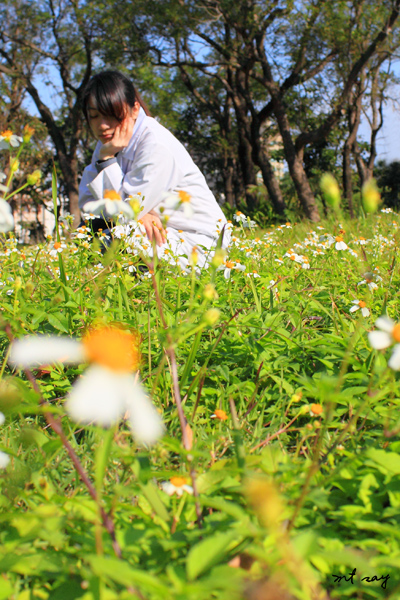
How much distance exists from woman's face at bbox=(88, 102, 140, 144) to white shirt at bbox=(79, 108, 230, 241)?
0.06 metres

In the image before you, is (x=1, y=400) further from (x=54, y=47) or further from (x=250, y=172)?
(x=54, y=47)

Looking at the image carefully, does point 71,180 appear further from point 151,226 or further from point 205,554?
point 205,554

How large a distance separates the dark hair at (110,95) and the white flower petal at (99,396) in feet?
8.27

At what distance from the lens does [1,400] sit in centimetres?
64

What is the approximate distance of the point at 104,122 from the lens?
2846 mm

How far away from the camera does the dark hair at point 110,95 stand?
271 centimetres

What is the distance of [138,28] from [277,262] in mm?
10625

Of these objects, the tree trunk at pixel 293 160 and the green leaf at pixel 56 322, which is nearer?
the green leaf at pixel 56 322

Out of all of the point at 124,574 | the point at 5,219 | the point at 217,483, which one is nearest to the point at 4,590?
the point at 124,574

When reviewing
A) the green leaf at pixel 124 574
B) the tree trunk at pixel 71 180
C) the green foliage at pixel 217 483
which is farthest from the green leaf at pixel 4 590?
the tree trunk at pixel 71 180

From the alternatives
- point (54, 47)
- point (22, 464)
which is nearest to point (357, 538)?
point (22, 464)

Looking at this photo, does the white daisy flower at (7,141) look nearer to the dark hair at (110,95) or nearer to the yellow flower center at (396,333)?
the yellow flower center at (396,333)

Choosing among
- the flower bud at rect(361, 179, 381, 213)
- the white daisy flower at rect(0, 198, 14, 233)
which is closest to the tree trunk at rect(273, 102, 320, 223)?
the flower bud at rect(361, 179, 381, 213)

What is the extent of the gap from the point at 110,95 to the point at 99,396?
2.58m
